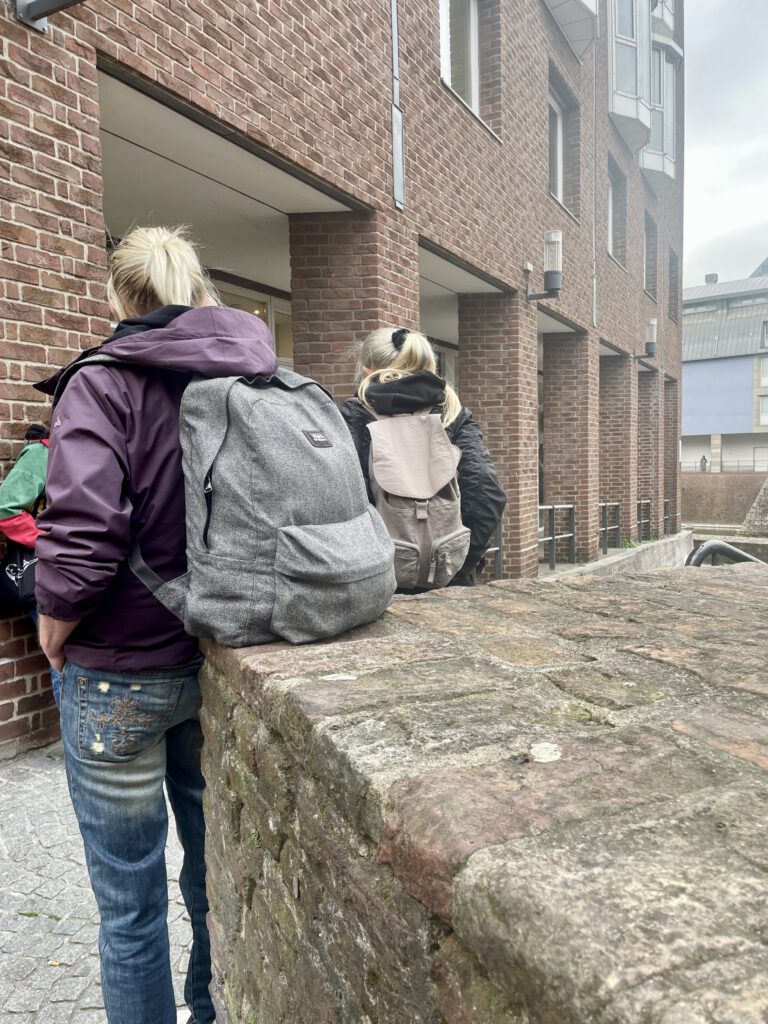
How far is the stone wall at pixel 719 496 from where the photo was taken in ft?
83.5

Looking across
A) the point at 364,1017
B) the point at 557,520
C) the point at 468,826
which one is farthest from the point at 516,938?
the point at 557,520

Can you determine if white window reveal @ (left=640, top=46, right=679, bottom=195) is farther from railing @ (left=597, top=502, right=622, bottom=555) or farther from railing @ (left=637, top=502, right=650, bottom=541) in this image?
railing @ (left=597, top=502, right=622, bottom=555)

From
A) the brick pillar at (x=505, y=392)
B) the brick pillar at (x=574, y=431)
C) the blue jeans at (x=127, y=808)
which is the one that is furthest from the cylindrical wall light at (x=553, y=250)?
the blue jeans at (x=127, y=808)

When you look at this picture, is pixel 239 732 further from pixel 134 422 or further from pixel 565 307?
pixel 565 307

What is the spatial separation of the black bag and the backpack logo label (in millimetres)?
2304

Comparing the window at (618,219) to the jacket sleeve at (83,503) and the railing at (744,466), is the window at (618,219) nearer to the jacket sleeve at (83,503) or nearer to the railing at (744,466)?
the jacket sleeve at (83,503)

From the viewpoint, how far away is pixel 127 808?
5.39 ft

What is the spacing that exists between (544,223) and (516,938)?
32.4 feet

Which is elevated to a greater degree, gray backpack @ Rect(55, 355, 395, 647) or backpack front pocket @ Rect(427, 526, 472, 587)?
gray backpack @ Rect(55, 355, 395, 647)

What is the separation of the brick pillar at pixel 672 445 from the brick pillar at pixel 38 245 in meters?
17.1

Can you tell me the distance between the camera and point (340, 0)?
5340 mm

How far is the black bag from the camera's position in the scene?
344cm

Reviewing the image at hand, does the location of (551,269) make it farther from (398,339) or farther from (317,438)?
(317,438)

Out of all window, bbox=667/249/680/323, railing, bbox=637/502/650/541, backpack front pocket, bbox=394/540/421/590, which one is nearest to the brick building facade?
backpack front pocket, bbox=394/540/421/590
